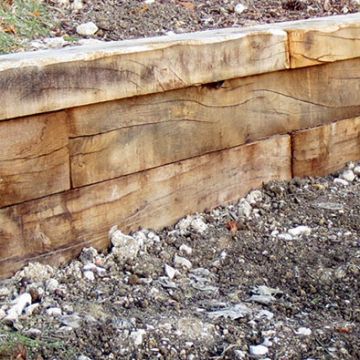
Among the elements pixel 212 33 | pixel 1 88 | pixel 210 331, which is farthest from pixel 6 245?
pixel 212 33

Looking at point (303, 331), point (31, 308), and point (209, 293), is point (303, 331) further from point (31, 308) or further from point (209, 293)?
point (31, 308)

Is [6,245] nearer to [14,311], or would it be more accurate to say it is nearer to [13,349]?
[14,311]

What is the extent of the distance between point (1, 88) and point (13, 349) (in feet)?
2.54

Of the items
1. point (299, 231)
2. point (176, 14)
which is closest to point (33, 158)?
point (299, 231)

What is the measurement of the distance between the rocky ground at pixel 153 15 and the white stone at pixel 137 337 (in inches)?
58.4

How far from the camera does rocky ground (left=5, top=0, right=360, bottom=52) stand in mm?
3896

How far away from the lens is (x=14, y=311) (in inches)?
104

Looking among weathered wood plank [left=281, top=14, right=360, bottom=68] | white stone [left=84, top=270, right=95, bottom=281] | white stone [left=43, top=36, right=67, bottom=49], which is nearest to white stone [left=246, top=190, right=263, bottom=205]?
weathered wood plank [left=281, top=14, right=360, bottom=68]

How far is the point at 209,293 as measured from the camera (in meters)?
2.84

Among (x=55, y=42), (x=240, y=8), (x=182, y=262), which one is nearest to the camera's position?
(x=182, y=262)

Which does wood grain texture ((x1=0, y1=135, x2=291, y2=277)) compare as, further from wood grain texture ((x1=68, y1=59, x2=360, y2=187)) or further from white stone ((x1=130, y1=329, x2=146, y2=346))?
white stone ((x1=130, y1=329, x2=146, y2=346))

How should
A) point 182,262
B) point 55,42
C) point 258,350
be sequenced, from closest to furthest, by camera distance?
point 258,350 → point 182,262 → point 55,42

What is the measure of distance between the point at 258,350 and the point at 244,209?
1.04m

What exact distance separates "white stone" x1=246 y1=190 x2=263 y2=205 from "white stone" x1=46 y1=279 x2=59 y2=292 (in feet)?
3.23
